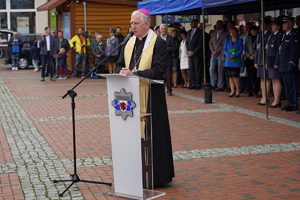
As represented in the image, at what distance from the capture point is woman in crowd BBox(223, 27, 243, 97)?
51.6 feet

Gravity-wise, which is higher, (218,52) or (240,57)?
(218,52)

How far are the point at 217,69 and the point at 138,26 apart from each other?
11830mm

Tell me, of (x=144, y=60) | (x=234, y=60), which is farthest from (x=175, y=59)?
(x=144, y=60)

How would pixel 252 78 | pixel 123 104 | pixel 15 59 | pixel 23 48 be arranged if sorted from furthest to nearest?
pixel 15 59 < pixel 23 48 < pixel 252 78 < pixel 123 104

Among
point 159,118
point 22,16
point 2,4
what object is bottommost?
point 159,118

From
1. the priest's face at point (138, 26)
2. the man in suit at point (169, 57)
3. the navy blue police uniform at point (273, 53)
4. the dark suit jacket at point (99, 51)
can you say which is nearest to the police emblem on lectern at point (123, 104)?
the priest's face at point (138, 26)

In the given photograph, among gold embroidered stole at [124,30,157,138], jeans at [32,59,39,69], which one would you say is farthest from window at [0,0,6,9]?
gold embroidered stole at [124,30,157,138]

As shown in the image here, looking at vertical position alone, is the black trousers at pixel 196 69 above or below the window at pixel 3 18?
below

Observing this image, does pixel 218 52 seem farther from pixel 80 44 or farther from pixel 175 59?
pixel 80 44

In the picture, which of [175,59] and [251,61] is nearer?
[251,61]

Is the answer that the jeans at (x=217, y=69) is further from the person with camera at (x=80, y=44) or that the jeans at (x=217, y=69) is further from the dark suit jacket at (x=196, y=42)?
the person with camera at (x=80, y=44)

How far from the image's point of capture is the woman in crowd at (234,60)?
51.6ft

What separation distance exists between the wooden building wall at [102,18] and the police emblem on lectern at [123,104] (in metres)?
19.5

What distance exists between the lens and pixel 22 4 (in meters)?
44.9
